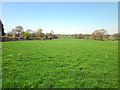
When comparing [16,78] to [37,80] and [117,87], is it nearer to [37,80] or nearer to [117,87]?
[37,80]

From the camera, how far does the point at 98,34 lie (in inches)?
2936

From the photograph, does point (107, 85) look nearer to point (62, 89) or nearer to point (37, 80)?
point (62, 89)

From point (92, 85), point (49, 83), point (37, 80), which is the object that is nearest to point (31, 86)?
point (37, 80)

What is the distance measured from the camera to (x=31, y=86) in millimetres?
4547

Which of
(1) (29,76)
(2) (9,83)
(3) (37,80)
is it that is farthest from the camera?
(1) (29,76)

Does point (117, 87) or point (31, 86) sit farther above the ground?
point (31, 86)

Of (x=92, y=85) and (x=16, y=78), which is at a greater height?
(x=16, y=78)

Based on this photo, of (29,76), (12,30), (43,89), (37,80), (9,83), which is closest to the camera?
(43,89)

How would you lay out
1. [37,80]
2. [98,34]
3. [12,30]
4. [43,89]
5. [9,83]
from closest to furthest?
[43,89] < [9,83] < [37,80] < [98,34] < [12,30]

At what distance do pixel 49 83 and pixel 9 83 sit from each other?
265cm

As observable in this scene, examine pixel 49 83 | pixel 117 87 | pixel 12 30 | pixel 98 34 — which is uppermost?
pixel 12 30

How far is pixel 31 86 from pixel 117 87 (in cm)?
573

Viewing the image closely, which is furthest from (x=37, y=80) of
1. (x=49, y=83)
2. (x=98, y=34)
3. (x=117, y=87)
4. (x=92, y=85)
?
(x=98, y=34)

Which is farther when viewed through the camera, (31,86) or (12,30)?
(12,30)
